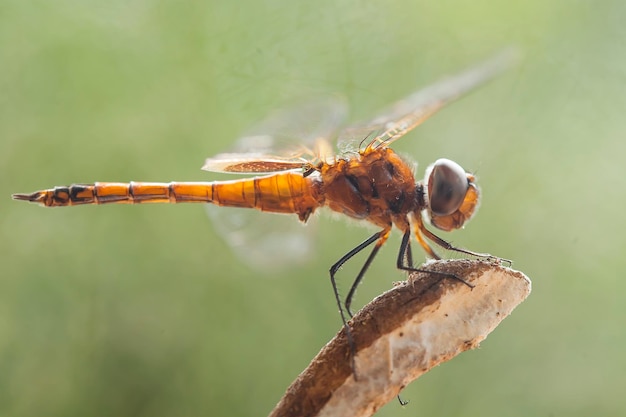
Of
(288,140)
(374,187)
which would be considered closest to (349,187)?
(374,187)

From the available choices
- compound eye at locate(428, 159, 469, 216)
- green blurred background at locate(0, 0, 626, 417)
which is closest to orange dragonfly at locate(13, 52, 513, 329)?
compound eye at locate(428, 159, 469, 216)

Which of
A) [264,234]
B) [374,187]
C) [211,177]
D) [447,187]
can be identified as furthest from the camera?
[211,177]

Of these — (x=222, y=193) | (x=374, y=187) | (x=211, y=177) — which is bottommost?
(x=374, y=187)

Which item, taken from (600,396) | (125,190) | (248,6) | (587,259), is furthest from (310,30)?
(600,396)

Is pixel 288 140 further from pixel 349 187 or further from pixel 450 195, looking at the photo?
pixel 450 195

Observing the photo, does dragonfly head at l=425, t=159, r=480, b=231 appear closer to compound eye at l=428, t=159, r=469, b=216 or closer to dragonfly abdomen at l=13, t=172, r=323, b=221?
compound eye at l=428, t=159, r=469, b=216

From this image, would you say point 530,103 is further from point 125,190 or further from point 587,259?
point 125,190

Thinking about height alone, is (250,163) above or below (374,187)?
above
